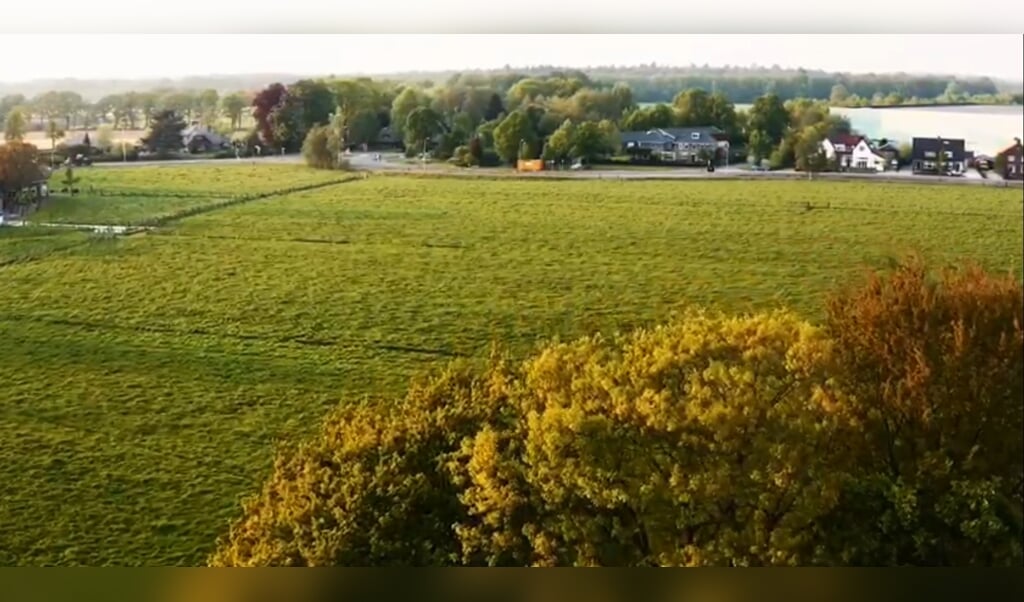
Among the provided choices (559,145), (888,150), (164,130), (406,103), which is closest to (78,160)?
(164,130)

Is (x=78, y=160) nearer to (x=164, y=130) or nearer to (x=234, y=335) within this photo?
(x=164, y=130)

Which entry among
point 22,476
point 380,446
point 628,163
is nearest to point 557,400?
point 380,446

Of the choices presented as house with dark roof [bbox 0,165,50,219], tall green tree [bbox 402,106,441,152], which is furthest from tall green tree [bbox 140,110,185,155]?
tall green tree [bbox 402,106,441,152]

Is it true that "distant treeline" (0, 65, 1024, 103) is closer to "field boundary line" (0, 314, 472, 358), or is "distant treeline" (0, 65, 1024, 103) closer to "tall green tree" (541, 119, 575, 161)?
"tall green tree" (541, 119, 575, 161)

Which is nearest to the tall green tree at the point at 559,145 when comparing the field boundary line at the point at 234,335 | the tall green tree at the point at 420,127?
the tall green tree at the point at 420,127

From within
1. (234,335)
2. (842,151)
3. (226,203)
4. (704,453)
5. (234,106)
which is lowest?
(704,453)

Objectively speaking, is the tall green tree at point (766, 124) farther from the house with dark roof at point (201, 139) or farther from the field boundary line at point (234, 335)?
the house with dark roof at point (201, 139)

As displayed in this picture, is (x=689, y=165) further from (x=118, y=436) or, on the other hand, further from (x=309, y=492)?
(x=118, y=436)
